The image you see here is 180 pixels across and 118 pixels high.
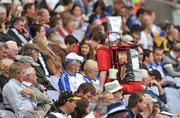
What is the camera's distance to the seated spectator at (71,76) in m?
11.7

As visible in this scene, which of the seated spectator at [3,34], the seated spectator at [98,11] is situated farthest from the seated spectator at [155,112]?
the seated spectator at [98,11]

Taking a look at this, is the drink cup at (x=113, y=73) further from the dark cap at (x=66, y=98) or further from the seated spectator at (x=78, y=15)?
the seated spectator at (x=78, y=15)

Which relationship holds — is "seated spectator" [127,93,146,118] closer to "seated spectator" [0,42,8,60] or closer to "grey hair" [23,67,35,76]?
"grey hair" [23,67,35,76]

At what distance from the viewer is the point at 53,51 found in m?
13.3

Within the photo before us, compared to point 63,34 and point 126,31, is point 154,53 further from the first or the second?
point 63,34

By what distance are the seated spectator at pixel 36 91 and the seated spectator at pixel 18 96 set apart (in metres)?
0.11

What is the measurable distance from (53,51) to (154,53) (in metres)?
3.48

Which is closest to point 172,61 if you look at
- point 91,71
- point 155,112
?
point 91,71


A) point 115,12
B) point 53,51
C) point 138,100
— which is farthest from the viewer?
point 115,12

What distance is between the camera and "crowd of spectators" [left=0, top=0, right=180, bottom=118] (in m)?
10.4

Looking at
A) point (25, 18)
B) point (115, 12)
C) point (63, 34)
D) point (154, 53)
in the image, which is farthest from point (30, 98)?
point (115, 12)

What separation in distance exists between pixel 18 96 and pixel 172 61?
21.0 feet

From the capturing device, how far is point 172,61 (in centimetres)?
1639

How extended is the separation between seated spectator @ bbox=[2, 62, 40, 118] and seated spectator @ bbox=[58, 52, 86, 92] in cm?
96
